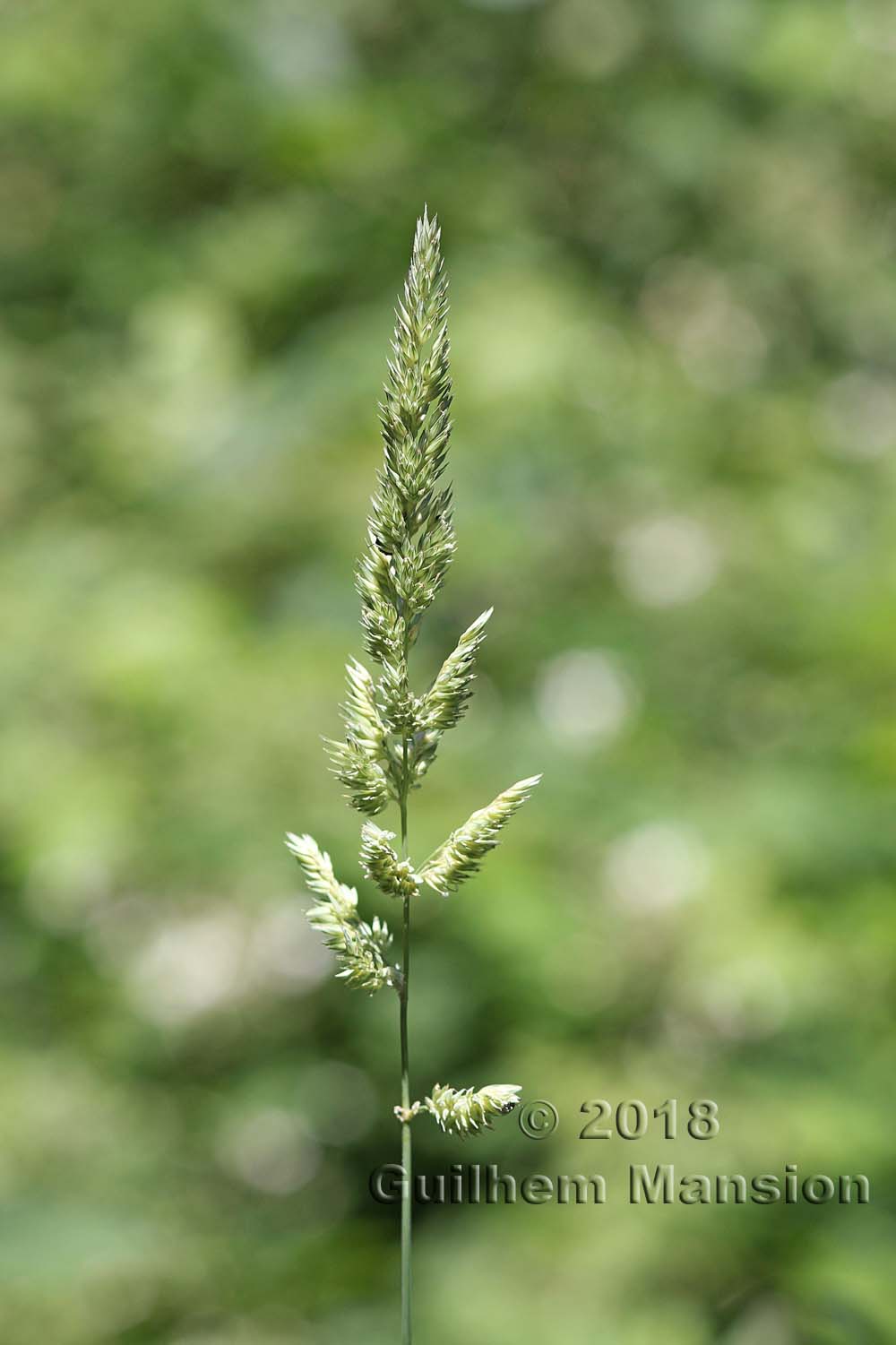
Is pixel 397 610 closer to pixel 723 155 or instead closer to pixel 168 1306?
pixel 168 1306

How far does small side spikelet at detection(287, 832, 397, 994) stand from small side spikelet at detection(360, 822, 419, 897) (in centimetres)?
1

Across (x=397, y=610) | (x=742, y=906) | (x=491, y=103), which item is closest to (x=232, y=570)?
(x=742, y=906)

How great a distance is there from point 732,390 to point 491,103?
84 centimetres

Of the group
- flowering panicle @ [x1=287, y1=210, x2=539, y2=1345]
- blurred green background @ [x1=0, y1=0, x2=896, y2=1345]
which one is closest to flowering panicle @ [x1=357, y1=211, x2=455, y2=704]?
flowering panicle @ [x1=287, y1=210, x2=539, y2=1345]

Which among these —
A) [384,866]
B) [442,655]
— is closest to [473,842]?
[384,866]

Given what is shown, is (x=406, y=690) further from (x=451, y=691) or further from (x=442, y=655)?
(x=442, y=655)

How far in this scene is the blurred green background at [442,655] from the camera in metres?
1.95

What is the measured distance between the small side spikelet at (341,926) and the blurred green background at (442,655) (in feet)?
4.63

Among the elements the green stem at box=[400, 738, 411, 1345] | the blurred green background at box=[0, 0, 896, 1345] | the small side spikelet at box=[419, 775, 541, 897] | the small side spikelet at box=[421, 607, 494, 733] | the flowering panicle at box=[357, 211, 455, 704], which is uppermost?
the blurred green background at box=[0, 0, 896, 1345]

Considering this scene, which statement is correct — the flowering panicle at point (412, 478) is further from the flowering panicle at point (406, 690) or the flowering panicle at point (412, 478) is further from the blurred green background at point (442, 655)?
the blurred green background at point (442, 655)

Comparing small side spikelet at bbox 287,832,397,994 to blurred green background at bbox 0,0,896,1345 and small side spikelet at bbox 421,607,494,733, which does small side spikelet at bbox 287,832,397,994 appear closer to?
small side spikelet at bbox 421,607,494,733

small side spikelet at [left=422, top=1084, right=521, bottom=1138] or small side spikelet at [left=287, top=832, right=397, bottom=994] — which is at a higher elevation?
small side spikelet at [left=287, top=832, right=397, bottom=994]

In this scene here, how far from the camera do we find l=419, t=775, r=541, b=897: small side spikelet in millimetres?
317

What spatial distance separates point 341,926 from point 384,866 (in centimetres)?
2
